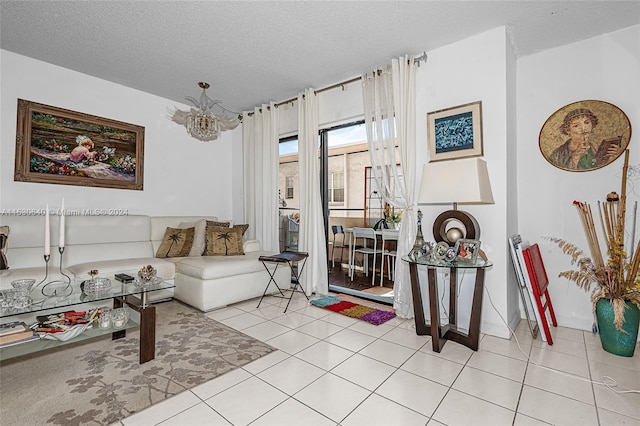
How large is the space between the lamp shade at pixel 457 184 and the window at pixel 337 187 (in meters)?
4.10

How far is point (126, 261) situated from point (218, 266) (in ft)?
3.49

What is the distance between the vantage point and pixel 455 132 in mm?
2834

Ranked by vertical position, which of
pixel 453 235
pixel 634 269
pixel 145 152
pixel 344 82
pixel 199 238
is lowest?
pixel 634 269

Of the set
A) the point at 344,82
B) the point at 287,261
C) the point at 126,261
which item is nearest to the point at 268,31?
the point at 344,82

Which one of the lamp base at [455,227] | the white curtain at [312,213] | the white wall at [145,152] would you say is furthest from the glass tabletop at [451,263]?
the white wall at [145,152]

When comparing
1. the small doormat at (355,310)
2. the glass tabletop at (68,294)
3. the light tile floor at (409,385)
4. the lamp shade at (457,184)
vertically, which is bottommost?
the light tile floor at (409,385)

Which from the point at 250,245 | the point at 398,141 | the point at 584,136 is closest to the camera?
the point at 584,136

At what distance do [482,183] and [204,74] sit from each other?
3.26 m

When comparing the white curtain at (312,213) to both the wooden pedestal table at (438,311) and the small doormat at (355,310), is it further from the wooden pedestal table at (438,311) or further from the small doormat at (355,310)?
the wooden pedestal table at (438,311)

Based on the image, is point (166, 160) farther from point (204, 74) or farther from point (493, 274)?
point (493, 274)

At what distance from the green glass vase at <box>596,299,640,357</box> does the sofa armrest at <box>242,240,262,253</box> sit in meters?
3.58

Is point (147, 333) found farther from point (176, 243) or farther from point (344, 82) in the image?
point (344, 82)

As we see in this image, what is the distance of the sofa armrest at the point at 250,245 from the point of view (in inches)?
159

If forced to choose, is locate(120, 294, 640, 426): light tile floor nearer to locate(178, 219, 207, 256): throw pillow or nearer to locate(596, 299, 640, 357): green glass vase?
locate(596, 299, 640, 357): green glass vase
